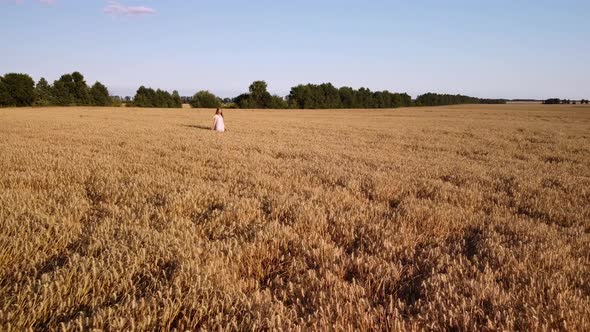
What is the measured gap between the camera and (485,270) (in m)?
3.19

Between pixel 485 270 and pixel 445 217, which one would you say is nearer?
pixel 485 270

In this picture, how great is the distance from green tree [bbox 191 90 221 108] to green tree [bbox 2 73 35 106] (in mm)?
46189

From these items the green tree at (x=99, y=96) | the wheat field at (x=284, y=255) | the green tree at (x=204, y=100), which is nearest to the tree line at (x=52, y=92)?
the green tree at (x=99, y=96)

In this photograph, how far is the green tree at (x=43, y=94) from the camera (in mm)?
91713

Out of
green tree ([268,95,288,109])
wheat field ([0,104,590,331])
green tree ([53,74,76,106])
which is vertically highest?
green tree ([53,74,76,106])

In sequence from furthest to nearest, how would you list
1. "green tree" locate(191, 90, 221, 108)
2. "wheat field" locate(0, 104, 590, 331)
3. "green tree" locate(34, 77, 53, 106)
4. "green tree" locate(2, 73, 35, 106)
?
"green tree" locate(191, 90, 221, 108)
"green tree" locate(34, 77, 53, 106)
"green tree" locate(2, 73, 35, 106)
"wheat field" locate(0, 104, 590, 331)

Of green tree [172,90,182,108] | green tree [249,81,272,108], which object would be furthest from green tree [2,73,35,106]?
green tree [249,81,272,108]

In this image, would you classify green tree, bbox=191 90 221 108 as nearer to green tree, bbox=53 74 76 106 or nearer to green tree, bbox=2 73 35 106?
green tree, bbox=53 74 76 106

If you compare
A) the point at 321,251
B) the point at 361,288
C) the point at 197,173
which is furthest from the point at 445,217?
the point at 197,173

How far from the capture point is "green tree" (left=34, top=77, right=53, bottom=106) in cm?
9171

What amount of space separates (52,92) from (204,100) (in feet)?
143

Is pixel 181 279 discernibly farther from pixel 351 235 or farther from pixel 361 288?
pixel 351 235

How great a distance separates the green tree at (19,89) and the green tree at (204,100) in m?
46.2

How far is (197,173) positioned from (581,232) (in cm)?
642
